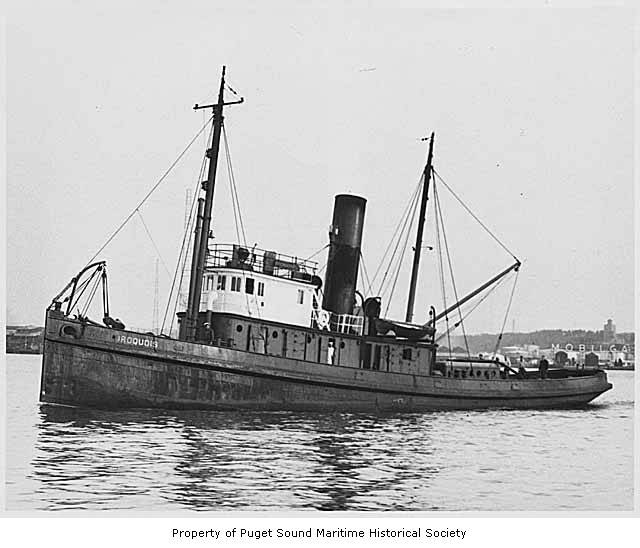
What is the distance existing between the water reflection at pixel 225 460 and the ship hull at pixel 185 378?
0.56 m

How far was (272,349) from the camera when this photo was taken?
935 inches

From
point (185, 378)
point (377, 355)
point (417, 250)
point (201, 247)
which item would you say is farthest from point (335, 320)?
point (185, 378)

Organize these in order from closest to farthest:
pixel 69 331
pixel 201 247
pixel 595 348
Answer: pixel 69 331 → pixel 595 348 → pixel 201 247

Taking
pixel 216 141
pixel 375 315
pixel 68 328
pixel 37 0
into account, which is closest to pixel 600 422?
pixel 375 315

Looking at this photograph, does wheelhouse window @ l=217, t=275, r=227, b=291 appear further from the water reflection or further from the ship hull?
the water reflection

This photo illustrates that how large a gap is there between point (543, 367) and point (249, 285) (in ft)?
36.1

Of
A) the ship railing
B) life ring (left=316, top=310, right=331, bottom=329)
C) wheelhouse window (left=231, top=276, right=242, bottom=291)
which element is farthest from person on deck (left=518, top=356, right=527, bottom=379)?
wheelhouse window (left=231, top=276, right=242, bottom=291)

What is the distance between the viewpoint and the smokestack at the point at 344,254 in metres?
25.5

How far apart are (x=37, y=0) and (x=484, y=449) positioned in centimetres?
1256

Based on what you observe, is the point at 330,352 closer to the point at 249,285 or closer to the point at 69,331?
the point at 249,285

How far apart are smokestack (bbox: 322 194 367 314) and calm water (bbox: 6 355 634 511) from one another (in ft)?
15.1

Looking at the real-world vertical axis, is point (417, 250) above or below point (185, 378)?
above

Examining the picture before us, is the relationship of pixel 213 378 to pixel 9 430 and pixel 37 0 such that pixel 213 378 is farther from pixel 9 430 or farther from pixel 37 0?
pixel 37 0

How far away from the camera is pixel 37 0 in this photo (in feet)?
50.2
